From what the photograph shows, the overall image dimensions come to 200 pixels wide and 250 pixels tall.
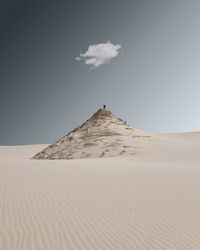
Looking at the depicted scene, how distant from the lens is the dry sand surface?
18.7ft

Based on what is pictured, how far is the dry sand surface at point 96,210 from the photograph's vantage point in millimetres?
5695

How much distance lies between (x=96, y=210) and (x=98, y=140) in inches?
681

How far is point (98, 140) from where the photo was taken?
24.8 metres

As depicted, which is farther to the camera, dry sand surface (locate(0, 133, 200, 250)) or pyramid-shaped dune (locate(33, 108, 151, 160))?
pyramid-shaped dune (locate(33, 108, 151, 160))

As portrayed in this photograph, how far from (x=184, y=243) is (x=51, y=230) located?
7.56 feet

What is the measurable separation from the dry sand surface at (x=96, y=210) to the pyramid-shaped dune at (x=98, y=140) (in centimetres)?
1081

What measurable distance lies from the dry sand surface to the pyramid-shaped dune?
426 inches

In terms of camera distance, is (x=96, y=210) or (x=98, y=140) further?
(x=98, y=140)

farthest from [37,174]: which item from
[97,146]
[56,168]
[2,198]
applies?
[97,146]

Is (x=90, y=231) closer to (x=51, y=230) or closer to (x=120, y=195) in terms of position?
(x=51, y=230)

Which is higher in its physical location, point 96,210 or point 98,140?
point 98,140

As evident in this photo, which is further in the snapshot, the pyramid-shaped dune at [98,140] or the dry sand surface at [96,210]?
the pyramid-shaped dune at [98,140]

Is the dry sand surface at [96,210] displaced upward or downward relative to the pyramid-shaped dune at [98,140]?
downward

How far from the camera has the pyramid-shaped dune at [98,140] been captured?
23.1 m
